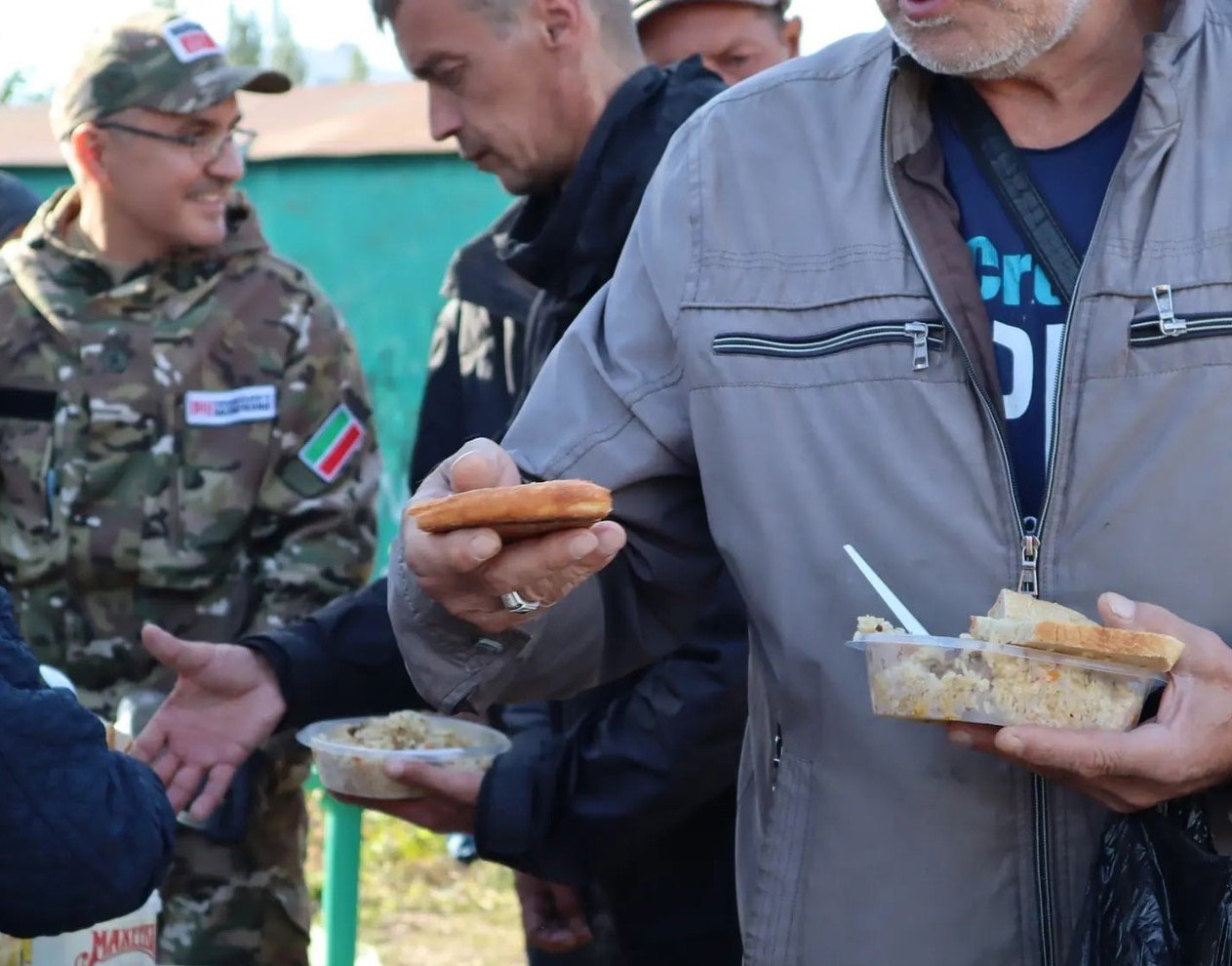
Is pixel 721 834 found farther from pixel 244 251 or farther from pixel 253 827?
pixel 244 251

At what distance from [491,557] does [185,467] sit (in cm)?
253

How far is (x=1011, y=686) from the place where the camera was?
1804 mm

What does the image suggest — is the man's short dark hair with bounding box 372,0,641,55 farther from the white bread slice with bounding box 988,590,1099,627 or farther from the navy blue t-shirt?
the white bread slice with bounding box 988,590,1099,627

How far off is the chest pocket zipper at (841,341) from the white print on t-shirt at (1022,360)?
0.08 m

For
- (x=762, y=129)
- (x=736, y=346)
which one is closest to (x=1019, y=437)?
(x=736, y=346)

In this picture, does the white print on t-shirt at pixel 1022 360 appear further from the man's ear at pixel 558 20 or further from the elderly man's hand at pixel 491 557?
the man's ear at pixel 558 20

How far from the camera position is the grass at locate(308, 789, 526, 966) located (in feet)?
19.9

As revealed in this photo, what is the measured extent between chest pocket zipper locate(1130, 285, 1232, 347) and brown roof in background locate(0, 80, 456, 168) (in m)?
5.43

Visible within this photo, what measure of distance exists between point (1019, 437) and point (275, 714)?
191 cm

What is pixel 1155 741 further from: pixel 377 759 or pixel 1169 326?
pixel 377 759

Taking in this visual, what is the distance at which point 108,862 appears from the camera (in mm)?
2291

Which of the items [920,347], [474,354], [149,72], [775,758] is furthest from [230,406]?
[920,347]

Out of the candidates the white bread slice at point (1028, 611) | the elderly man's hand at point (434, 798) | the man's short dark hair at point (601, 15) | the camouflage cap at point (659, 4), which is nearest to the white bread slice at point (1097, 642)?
the white bread slice at point (1028, 611)

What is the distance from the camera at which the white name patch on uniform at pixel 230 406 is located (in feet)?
13.9
